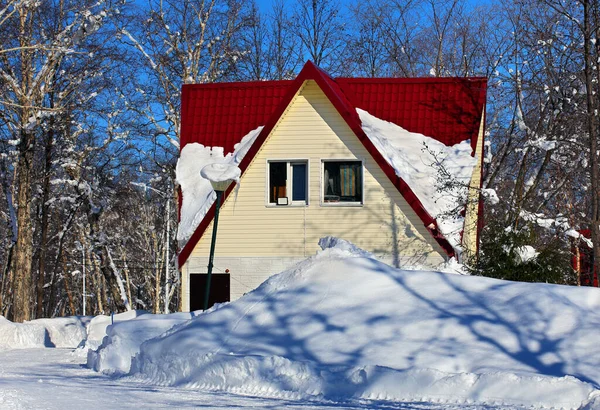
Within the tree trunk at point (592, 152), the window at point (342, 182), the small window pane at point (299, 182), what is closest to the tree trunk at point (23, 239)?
the small window pane at point (299, 182)

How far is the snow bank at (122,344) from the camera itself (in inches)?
460

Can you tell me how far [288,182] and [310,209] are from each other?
0.86m

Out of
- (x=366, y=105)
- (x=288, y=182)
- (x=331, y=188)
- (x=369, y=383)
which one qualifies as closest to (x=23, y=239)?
(x=288, y=182)

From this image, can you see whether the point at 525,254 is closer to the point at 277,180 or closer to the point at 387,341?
the point at 387,341

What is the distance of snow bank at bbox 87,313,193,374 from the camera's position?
1168 cm

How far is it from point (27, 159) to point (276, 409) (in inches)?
759

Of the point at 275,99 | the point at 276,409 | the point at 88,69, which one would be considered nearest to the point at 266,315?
the point at 276,409

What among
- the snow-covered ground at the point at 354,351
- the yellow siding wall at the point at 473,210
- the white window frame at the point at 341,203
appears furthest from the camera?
the white window frame at the point at 341,203

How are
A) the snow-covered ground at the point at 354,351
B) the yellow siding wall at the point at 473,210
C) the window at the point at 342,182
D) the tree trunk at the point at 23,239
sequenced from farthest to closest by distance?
the tree trunk at the point at 23,239 < the window at the point at 342,182 < the yellow siding wall at the point at 473,210 < the snow-covered ground at the point at 354,351

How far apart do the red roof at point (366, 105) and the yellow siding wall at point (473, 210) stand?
82cm

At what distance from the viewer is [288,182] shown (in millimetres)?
20141

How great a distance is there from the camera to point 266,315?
36.3 ft

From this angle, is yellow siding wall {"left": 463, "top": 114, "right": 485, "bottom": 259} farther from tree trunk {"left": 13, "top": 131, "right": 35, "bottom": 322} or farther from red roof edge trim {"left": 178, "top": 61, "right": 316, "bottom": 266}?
tree trunk {"left": 13, "top": 131, "right": 35, "bottom": 322}

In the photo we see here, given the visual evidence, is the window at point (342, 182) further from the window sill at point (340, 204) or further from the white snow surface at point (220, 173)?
the white snow surface at point (220, 173)
